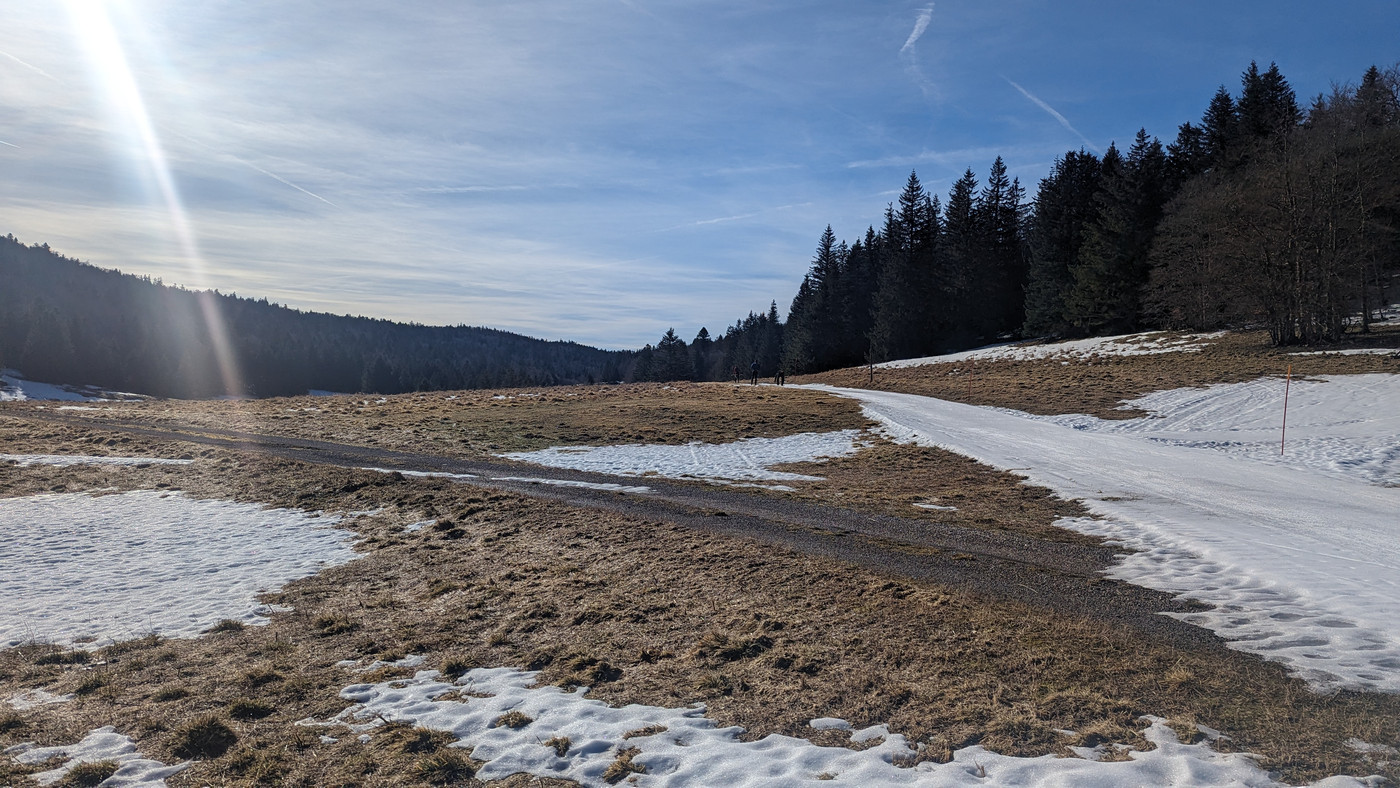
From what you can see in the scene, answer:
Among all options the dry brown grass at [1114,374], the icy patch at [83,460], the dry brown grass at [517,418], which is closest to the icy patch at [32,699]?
the dry brown grass at [517,418]

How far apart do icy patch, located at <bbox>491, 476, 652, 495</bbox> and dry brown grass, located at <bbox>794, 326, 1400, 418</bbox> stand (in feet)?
Answer: 67.5

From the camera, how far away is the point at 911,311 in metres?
66.4

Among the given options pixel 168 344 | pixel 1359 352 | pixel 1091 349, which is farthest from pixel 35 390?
pixel 1359 352

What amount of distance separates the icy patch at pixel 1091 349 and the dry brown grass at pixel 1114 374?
114cm

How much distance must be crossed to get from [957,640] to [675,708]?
275 centimetres

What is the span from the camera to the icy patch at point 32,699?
6.14m

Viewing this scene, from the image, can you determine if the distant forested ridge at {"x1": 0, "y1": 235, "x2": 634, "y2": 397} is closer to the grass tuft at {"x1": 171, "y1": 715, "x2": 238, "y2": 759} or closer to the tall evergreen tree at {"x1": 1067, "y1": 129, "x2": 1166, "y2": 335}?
the tall evergreen tree at {"x1": 1067, "y1": 129, "x2": 1166, "y2": 335}

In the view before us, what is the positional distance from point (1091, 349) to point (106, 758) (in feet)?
165

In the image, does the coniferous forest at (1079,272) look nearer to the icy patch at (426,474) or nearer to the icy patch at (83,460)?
the icy patch at (426,474)

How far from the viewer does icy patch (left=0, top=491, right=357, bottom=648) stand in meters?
8.77

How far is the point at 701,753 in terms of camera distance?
4.73 m

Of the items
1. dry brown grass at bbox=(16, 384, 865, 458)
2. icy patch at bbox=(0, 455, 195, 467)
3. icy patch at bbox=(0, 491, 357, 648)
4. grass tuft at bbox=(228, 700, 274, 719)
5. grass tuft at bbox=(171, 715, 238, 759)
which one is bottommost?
icy patch at bbox=(0, 491, 357, 648)

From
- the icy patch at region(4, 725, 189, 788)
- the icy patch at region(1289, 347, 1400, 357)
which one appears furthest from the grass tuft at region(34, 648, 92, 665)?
the icy patch at region(1289, 347, 1400, 357)

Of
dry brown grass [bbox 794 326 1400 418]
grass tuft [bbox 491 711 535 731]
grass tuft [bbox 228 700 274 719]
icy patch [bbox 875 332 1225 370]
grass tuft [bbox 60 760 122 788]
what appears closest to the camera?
grass tuft [bbox 60 760 122 788]
